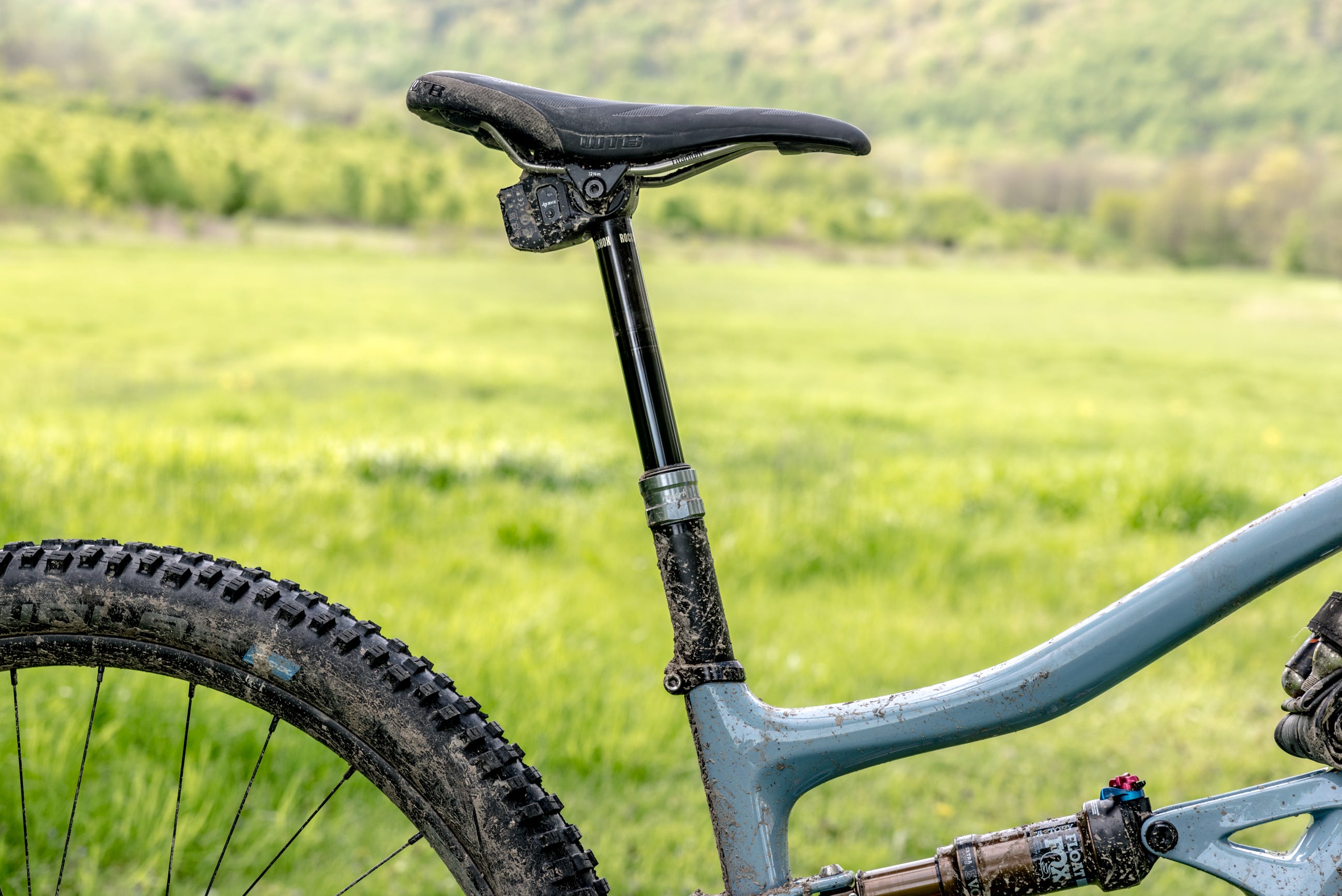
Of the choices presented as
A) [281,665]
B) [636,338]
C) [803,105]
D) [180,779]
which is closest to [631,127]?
[636,338]

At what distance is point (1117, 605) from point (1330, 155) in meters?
27.3

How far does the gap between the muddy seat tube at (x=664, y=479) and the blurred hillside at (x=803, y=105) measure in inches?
682

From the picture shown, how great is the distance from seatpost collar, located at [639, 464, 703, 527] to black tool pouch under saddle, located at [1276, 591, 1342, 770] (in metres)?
0.76

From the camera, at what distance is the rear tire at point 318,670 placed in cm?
115

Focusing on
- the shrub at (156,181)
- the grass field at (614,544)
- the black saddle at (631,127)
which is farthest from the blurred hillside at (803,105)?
the black saddle at (631,127)

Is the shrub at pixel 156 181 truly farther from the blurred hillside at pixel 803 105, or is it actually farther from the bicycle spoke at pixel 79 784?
the bicycle spoke at pixel 79 784

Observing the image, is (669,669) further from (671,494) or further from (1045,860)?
(1045,860)

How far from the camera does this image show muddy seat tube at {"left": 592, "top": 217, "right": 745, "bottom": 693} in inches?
47.4

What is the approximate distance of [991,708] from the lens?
1173 millimetres

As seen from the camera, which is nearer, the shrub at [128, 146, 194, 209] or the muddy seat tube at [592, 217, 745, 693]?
the muddy seat tube at [592, 217, 745, 693]

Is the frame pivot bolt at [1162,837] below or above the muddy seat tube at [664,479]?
below

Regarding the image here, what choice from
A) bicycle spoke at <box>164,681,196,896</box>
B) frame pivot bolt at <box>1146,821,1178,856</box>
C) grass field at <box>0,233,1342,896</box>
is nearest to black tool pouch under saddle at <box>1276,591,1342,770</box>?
frame pivot bolt at <box>1146,821,1178,856</box>

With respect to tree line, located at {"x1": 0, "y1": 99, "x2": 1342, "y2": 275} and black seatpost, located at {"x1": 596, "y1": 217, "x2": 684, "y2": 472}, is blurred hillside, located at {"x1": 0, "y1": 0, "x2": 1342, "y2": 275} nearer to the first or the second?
tree line, located at {"x1": 0, "y1": 99, "x2": 1342, "y2": 275}

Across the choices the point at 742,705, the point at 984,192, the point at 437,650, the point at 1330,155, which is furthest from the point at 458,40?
the point at 742,705
